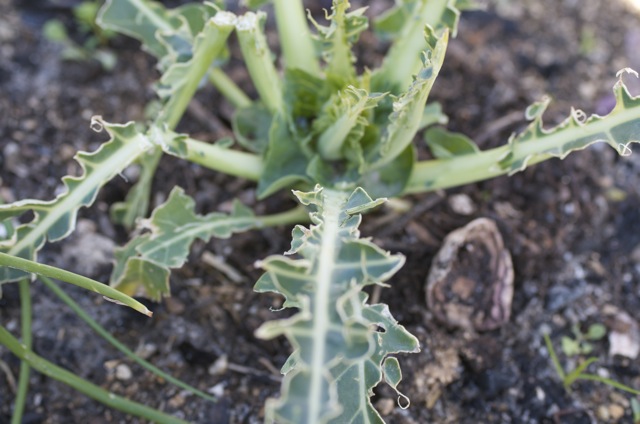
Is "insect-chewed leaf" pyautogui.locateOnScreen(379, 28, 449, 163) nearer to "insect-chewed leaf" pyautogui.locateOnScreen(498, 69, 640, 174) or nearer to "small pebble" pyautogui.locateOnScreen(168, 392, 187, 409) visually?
"insect-chewed leaf" pyautogui.locateOnScreen(498, 69, 640, 174)

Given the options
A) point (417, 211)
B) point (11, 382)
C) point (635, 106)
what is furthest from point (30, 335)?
point (635, 106)

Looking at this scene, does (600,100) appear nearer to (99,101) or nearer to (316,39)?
(316,39)

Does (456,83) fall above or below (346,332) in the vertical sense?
above

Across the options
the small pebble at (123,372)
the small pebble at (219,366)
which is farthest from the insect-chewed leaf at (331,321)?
the small pebble at (123,372)

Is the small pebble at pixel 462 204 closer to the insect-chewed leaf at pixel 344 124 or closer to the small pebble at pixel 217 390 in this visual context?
the insect-chewed leaf at pixel 344 124

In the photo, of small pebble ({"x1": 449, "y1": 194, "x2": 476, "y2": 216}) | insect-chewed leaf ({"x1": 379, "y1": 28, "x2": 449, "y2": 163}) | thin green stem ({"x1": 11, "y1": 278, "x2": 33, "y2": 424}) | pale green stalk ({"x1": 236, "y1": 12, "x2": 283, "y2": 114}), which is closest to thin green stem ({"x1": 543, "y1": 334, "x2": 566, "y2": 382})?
small pebble ({"x1": 449, "y1": 194, "x2": 476, "y2": 216})
